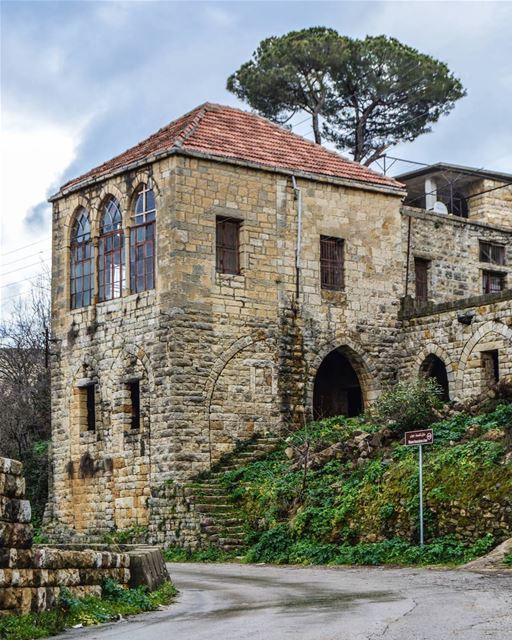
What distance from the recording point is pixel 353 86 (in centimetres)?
4294

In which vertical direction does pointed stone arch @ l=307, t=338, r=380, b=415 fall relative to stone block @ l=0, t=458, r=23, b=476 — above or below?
above

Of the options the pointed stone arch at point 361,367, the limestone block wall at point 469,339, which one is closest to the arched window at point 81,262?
the pointed stone arch at point 361,367

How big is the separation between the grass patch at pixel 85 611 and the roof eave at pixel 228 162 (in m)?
14.3

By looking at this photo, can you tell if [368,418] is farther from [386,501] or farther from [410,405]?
[386,501]

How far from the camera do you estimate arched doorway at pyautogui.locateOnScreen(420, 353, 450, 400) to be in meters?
30.1

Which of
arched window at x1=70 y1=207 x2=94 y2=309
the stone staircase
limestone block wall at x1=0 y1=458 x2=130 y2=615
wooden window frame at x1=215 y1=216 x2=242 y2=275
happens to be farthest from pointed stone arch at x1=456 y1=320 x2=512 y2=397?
limestone block wall at x1=0 y1=458 x2=130 y2=615

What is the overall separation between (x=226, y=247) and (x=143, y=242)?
1955 millimetres

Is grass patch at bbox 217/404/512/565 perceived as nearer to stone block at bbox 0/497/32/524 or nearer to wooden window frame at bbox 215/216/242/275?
wooden window frame at bbox 215/216/242/275

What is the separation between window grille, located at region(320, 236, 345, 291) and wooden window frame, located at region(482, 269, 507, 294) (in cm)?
568

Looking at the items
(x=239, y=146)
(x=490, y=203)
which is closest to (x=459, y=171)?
(x=490, y=203)

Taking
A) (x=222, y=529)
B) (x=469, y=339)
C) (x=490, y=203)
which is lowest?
(x=222, y=529)

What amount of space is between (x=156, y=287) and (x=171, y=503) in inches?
194

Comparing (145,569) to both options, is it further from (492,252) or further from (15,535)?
(492,252)

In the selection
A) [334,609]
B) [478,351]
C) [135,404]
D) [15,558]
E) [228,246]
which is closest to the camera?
[15,558]
